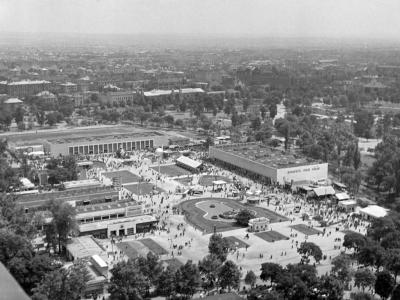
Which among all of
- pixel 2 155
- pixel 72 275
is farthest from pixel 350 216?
pixel 2 155

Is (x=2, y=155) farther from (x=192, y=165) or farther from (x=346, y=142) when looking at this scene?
(x=346, y=142)

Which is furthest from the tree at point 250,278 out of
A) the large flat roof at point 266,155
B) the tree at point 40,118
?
the tree at point 40,118

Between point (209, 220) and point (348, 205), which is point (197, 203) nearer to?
point (209, 220)

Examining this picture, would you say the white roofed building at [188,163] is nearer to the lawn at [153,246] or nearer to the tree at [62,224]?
the lawn at [153,246]

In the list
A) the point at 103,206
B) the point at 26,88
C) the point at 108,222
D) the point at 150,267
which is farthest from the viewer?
the point at 26,88

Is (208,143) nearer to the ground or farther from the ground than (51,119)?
farther from the ground

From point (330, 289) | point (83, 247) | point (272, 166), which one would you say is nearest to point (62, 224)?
point (83, 247)

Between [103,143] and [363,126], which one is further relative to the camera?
[363,126]
